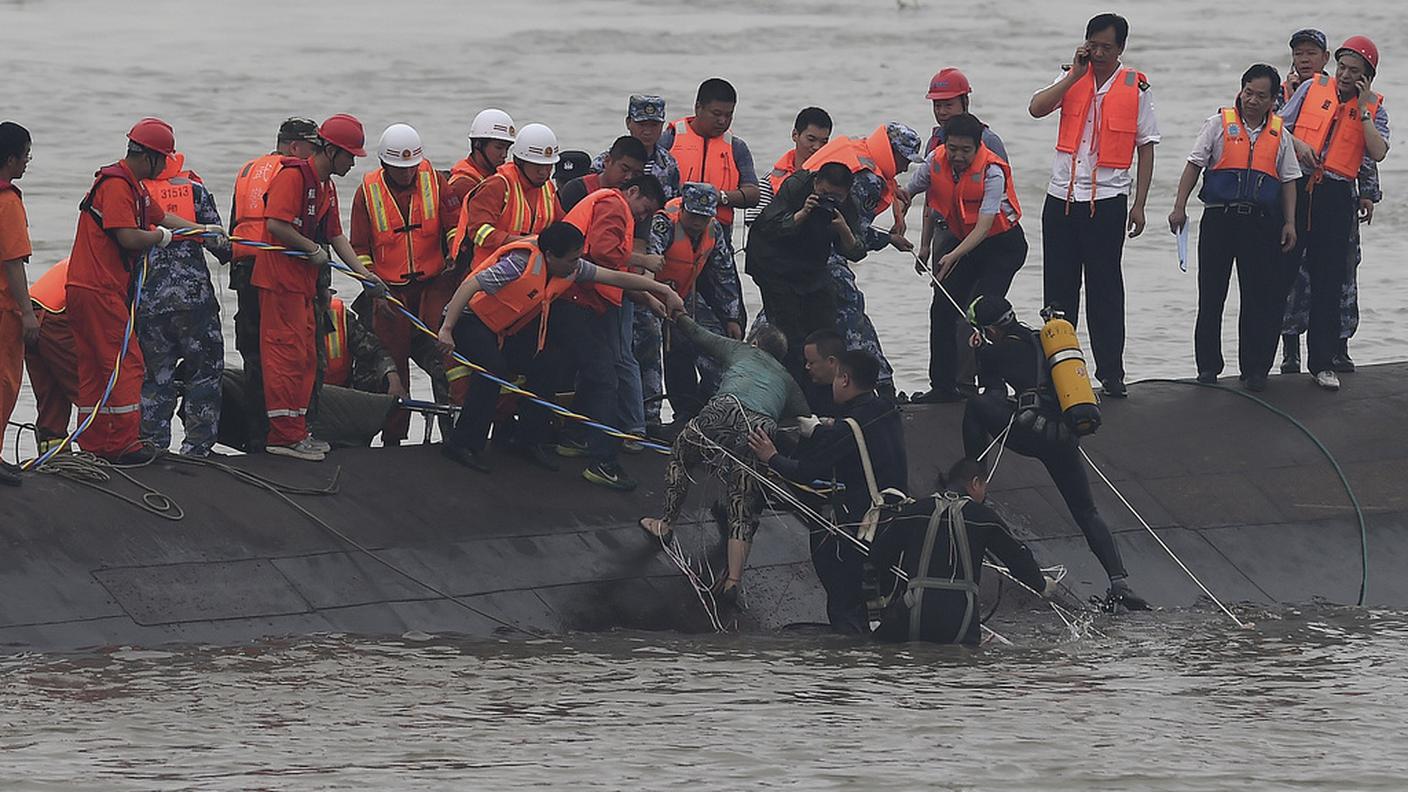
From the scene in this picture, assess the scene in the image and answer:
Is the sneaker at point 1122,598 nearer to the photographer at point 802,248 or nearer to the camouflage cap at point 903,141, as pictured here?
the photographer at point 802,248

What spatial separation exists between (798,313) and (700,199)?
3.76 ft

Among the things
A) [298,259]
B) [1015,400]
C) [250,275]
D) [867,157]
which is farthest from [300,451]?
[1015,400]

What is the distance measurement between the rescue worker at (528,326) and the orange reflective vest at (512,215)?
0.42 meters

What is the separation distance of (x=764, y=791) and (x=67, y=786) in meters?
3.15

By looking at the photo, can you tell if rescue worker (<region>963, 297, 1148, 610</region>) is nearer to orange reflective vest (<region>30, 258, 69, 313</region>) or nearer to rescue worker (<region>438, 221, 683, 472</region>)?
rescue worker (<region>438, 221, 683, 472</region>)

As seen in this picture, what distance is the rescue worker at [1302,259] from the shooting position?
17781mm

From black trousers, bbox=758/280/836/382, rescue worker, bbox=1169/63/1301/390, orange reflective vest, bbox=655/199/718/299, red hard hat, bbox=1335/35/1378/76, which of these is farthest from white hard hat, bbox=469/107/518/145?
red hard hat, bbox=1335/35/1378/76

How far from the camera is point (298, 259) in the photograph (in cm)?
1398

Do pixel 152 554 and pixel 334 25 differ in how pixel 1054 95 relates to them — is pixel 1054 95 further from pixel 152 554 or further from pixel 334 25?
pixel 334 25

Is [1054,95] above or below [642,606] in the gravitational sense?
above

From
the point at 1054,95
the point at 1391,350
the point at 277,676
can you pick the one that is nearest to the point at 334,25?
the point at 1391,350

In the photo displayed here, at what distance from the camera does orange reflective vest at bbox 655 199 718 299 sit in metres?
15.4

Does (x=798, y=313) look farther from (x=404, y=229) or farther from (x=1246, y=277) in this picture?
(x=1246, y=277)

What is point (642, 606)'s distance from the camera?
14.2m
